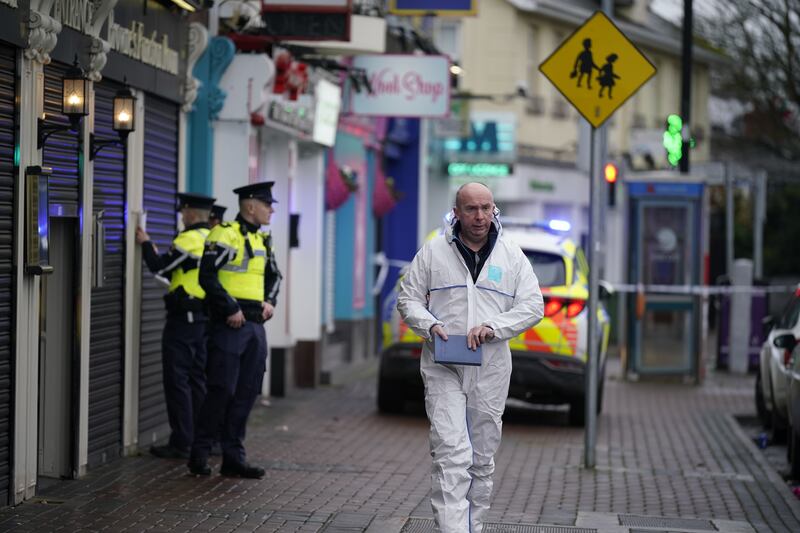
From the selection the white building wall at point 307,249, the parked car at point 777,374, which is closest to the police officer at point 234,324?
the parked car at point 777,374

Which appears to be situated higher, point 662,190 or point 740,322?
point 662,190

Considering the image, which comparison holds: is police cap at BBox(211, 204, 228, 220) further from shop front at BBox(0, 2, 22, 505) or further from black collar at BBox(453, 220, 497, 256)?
black collar at BBox(453, 220, 497, 256)

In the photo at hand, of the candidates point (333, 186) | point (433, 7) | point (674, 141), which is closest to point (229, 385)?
point (433, 7)

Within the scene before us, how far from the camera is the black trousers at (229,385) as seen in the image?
1124cm

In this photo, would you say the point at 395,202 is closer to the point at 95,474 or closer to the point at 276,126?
the point at 276,126

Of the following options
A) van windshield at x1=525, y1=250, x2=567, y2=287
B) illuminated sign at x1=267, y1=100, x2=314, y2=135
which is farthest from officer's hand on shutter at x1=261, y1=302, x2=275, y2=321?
illuminated sign at x1=267, y1=100, x2=314, y2=135

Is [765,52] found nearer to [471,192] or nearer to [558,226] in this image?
[558,226]

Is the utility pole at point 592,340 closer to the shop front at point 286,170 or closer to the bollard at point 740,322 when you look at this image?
the shop front at point 286,170

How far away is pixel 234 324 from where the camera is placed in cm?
1114

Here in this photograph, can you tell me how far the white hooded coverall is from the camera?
8.34 m

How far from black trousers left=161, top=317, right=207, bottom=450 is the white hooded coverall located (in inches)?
155

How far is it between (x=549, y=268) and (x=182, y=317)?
184 inches

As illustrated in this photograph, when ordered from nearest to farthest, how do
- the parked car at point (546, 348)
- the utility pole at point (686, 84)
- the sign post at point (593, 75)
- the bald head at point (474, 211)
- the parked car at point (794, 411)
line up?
the bald head at point (474, 211) < the parked car at point (794, 411) < the sign post at point (593, 75) < the parked car at point (546, 348) < the utility pole at point (686, 84)

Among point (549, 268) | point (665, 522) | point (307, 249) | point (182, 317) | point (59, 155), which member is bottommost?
point (665, 522)
